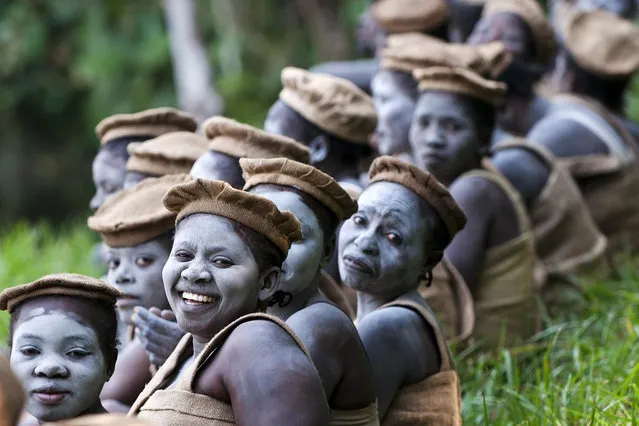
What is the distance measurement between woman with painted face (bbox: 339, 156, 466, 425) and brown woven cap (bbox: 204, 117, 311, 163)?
0.30m

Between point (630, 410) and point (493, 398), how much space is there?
72 cm

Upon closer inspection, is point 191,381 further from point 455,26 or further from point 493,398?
point 455,26

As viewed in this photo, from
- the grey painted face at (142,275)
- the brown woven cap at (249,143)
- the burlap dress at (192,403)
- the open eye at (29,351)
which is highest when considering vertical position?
the brown woven cap at (249,143)

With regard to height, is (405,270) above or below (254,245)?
below

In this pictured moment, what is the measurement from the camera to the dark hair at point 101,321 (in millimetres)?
3734

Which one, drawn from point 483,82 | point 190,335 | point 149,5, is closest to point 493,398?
point 483,82

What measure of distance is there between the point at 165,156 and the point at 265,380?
227cm

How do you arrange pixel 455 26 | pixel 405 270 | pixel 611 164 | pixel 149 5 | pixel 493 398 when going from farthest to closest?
pixel 149 5 < pixel 455 26 < pixel 611 164 < pixel 493 398 < pixel 405 270

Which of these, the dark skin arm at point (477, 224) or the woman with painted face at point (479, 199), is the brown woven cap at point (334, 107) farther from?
the dark skin arm at point (477, 224)

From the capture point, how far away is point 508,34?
25.0ft

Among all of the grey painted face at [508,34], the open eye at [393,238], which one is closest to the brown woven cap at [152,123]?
the open eye at [393,238]

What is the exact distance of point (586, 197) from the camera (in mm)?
7273

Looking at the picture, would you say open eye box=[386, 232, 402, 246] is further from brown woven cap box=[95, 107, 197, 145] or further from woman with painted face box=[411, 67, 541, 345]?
brown woven cap box=[95, 107, 197, 145]

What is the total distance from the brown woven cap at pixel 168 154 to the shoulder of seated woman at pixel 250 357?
2.02m
